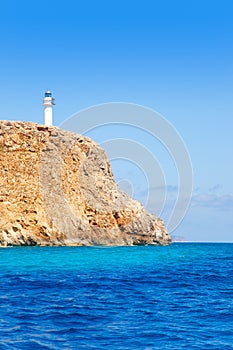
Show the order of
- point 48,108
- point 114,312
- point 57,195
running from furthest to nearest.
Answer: point 48,108 → point 57,195 → point 114,312

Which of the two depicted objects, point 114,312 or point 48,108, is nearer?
point 114,312

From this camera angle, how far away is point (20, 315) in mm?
14094

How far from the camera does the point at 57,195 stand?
6247 cm

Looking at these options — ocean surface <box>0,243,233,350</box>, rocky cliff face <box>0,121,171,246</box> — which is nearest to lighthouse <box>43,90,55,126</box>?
rocky cliff face <box>0,121,171,246</box>

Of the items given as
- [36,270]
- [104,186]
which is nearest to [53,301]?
[36,270]

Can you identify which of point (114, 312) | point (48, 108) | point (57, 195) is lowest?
point (114, 312)

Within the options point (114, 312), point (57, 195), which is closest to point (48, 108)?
point (57, 195)

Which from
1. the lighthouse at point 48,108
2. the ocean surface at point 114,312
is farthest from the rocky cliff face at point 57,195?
the ocean surface at point 114,312

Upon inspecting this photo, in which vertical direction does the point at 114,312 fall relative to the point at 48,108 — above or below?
below

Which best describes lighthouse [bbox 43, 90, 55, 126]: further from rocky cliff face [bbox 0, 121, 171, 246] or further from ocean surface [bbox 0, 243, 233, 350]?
ocean surface [bbox 0, 243, 233, 350]

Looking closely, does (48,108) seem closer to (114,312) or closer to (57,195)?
(57,195)

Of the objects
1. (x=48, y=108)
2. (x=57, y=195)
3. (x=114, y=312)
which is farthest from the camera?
(x=48, y=108)

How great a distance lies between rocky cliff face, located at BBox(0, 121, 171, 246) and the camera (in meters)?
60.3

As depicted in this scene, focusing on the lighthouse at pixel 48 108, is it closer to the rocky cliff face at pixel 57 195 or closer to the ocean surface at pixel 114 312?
the rocky cliff face at pixel 57 195
